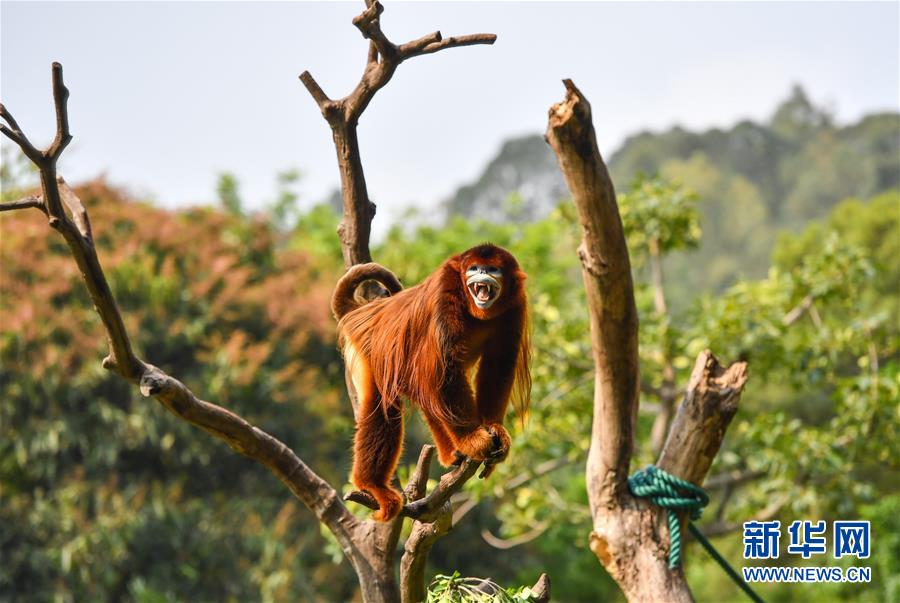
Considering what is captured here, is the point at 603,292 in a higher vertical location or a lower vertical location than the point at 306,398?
lower

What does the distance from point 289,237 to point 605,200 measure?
29.6ft

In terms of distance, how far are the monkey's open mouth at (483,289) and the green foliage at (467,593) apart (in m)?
0.74

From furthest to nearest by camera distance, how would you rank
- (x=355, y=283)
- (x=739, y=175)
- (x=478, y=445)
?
(x=739, y=175)
(x=355, y=283)
(x=478, y=445)

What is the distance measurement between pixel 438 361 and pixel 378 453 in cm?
40

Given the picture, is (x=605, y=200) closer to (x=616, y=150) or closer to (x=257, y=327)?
(x=257, y=327)

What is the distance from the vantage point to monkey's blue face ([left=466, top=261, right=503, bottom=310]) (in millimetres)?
2686

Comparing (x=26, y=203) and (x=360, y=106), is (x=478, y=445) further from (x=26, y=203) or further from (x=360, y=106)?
(x=26, y=203)

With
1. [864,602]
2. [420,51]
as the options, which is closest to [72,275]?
[420,51]

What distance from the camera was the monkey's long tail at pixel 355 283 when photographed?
3037mm

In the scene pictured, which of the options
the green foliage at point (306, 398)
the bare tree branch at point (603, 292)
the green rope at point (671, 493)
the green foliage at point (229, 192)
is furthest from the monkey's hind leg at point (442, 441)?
the green foliage at point (229, 192)

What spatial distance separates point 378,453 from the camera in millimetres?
2916

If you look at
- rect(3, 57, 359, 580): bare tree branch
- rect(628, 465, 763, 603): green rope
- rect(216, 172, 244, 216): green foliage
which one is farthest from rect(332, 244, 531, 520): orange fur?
rect(216, 172, 244, 216): green foliage

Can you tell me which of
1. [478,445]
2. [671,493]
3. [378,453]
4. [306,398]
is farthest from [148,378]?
[306,398]

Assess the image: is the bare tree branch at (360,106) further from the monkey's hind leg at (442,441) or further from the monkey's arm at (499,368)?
the monkey's hind leg at (442,441)
